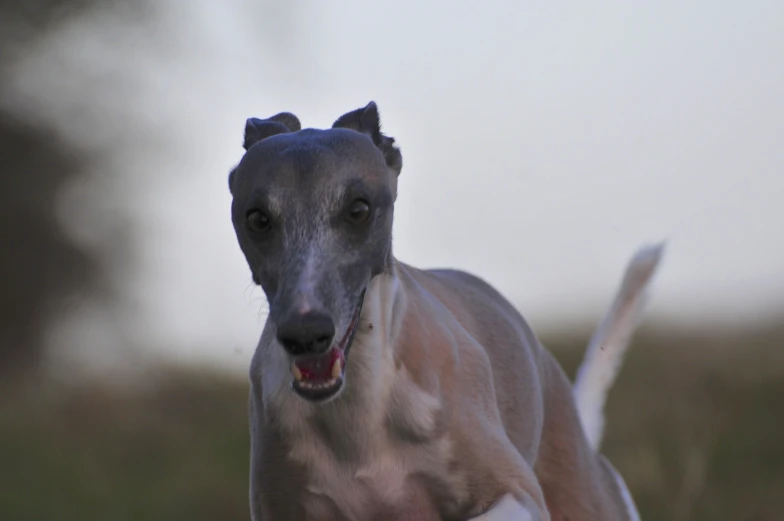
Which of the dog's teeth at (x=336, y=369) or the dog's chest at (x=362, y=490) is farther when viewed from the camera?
the dog's chest at (x=362, y=490)

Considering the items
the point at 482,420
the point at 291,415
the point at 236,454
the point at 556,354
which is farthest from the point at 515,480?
the point at 556,354

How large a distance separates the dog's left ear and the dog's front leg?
2.96ft

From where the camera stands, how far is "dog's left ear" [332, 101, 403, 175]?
12.3 ft

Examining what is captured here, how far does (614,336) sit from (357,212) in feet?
7.28

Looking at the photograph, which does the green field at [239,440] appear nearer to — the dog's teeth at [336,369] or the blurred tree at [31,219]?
the dog's teeth at [336,369]

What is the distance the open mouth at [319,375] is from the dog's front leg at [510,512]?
53cm

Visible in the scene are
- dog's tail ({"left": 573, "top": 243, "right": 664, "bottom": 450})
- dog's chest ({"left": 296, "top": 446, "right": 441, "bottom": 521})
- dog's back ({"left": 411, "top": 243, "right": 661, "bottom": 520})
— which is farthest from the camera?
dog's tail ({"left": 573, "top": 243, "right": 664, "bottom": 450})

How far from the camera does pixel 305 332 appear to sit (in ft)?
10.3

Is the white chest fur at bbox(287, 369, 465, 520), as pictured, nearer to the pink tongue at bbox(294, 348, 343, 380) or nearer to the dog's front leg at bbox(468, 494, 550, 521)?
the dog's front leg at bbox(468, 494, 550, 521)

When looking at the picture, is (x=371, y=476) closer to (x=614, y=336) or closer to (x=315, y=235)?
(x=315, y=235)

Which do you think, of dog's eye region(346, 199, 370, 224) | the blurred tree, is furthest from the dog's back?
the blurred tree

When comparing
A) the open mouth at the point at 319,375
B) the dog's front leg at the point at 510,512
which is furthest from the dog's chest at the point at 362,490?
the open mouth at the point at 319,375

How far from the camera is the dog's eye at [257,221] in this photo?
134 inches

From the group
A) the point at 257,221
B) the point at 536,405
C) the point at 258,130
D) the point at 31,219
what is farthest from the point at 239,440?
the point at 31,219
